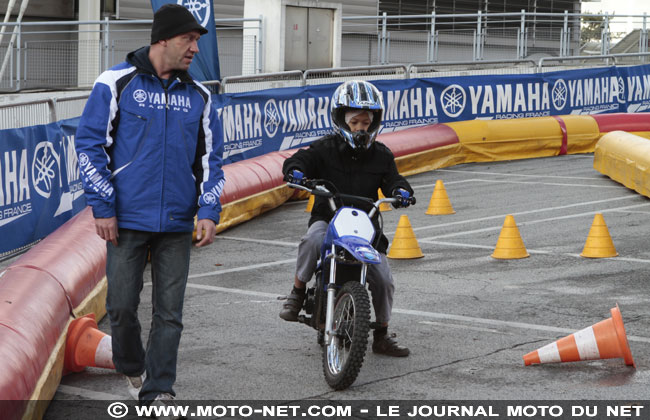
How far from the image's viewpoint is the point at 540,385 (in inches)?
243

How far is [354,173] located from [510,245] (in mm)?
4234

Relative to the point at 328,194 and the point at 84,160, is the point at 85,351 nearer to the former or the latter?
the point at 84,160

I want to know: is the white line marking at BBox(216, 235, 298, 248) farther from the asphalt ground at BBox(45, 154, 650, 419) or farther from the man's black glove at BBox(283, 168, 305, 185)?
the man's black glove at BBox(283, 168, 305, 185)

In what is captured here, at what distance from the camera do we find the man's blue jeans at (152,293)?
541cm

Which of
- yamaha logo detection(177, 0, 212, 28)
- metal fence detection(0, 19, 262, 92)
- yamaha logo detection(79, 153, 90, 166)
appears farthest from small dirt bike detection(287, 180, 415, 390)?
metal fence detection(0, 19, 262, 92)

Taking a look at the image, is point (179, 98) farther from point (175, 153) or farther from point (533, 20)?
point (533, 20)

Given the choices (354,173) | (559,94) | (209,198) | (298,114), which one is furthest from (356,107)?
(559,94)

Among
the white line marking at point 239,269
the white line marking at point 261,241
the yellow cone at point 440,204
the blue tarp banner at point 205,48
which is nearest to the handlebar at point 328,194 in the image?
the white line marking at point 239,269

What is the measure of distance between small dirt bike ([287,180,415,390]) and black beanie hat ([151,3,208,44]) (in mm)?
1589

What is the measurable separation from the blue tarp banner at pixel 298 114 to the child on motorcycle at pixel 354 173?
3.56 m

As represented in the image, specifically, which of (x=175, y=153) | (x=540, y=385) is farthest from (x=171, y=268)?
A: (x=540, y=385)

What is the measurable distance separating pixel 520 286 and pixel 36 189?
4.68 meters

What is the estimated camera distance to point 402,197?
263 inches

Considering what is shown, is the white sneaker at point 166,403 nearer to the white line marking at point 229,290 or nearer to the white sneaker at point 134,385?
the white sneaker at point 134,385
